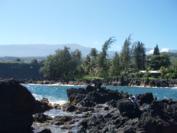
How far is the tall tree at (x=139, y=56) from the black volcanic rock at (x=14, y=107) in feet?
502

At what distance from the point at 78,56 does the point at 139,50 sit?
22.5 meters

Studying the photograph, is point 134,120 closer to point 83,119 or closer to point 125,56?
point 83,119

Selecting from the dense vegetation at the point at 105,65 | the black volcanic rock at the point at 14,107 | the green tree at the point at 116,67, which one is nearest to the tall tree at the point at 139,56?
the dense vegetation at the point at 105,65

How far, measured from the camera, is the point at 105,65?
562 feet

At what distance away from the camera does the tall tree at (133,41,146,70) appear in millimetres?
178500

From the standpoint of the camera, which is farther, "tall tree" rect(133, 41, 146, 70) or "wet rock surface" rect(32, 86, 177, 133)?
"tall tree" rect(133, 41, 146, 70)

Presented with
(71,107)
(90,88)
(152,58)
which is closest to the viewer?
(71,107)

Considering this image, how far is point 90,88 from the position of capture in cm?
6506

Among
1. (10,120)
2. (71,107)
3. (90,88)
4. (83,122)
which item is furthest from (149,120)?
(90,88)

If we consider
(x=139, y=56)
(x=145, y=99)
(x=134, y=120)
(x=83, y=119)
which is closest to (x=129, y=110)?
(x=134, y=120)

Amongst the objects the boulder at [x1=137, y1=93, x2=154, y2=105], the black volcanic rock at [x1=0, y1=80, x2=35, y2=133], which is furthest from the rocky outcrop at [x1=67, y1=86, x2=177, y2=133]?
the black volcanic rock at [x1=0, y1=80, x2=35, y2=133]

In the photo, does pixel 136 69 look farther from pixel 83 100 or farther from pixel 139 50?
pixel 83 100

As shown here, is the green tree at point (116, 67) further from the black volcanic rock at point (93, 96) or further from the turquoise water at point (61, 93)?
the black volcanic rock at point (93, 96)

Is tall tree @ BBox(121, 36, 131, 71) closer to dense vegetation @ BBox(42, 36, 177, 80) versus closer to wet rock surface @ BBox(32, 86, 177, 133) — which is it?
dense vegetation @ BBox(42, 36, 177, 80)
